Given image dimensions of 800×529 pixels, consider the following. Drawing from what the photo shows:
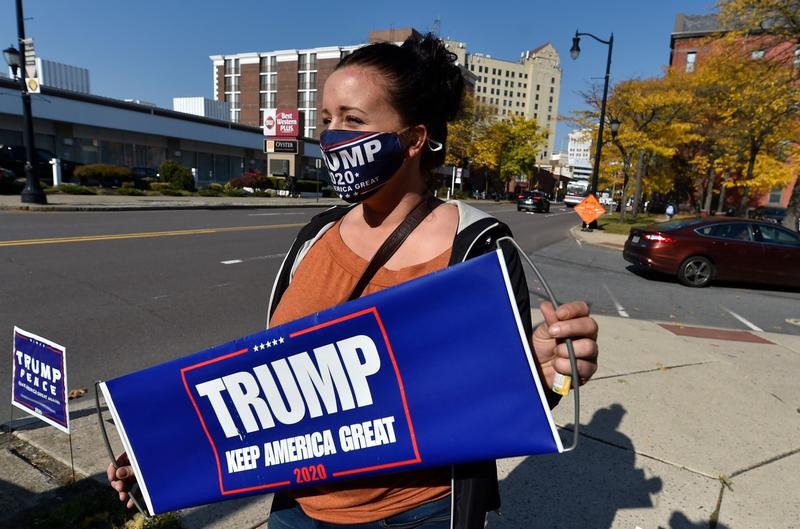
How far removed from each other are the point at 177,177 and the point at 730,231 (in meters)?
28.6

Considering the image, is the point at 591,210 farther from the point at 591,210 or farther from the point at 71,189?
the point at 71,189

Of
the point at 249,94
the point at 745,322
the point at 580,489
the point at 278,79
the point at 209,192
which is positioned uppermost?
the point at 278,79

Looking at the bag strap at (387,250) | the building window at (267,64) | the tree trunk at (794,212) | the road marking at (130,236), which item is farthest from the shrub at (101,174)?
the building window at (267,64)

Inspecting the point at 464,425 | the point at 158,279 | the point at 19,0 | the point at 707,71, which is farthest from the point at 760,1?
the point at 19,0

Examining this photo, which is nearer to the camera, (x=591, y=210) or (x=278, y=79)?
(x=591, y=210)

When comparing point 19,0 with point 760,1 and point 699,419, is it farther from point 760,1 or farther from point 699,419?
point 760,1

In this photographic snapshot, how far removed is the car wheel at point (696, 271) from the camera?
10.3 m

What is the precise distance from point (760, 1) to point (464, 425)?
21.9 m

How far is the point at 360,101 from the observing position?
141cm

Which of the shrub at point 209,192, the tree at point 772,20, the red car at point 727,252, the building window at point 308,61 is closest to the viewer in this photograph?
the red car at point 727,252

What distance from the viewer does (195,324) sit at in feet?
18.4

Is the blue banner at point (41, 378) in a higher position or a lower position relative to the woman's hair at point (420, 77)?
lower

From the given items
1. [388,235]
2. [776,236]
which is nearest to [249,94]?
[776,236]

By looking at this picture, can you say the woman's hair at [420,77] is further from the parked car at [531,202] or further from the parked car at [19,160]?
the parked car at [531,202]
